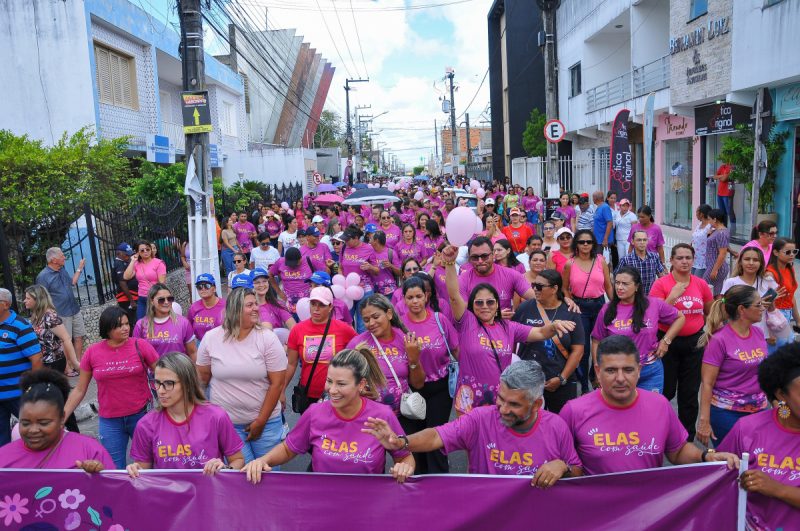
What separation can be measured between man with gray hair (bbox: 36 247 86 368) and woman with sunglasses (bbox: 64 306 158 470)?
3690 millimetres

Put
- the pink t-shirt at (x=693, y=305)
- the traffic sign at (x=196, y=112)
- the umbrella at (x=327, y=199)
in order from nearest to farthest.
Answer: the pink t-shirt at (x=693, y=305) → the traffic sign at (x=196, y=112) → the umbrella at (x=327, y=199)

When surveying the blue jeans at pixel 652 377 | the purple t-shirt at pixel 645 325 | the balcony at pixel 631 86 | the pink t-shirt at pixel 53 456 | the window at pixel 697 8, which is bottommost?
Answer: the blue jeans at pixel 652 377

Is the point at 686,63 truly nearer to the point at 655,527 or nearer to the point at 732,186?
the point at 732,186

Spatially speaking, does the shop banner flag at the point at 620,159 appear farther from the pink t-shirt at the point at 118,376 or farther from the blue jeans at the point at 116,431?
the blue jeans at the point at 116,431

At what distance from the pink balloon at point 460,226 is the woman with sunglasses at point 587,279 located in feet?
5.22

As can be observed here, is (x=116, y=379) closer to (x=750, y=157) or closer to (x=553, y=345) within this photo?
(x=553, y=345)

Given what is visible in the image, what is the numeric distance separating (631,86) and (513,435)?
2139 cm

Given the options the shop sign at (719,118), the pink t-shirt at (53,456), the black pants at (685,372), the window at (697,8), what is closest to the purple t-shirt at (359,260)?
the black pants at (685,372)

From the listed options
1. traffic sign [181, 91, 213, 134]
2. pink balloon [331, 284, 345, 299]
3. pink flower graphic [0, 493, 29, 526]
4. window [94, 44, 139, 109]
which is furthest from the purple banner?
window [94, 44, 139, 109]

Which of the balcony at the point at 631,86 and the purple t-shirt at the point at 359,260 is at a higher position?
the balcony at the point at 631,86

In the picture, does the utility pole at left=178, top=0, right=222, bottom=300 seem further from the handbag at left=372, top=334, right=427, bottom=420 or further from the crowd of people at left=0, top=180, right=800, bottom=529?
the handbag at left=372, top=334, right=427, bottom=420

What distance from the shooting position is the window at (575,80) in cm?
2862

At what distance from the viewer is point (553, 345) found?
541 cm

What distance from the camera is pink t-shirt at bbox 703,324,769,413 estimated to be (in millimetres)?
4430
